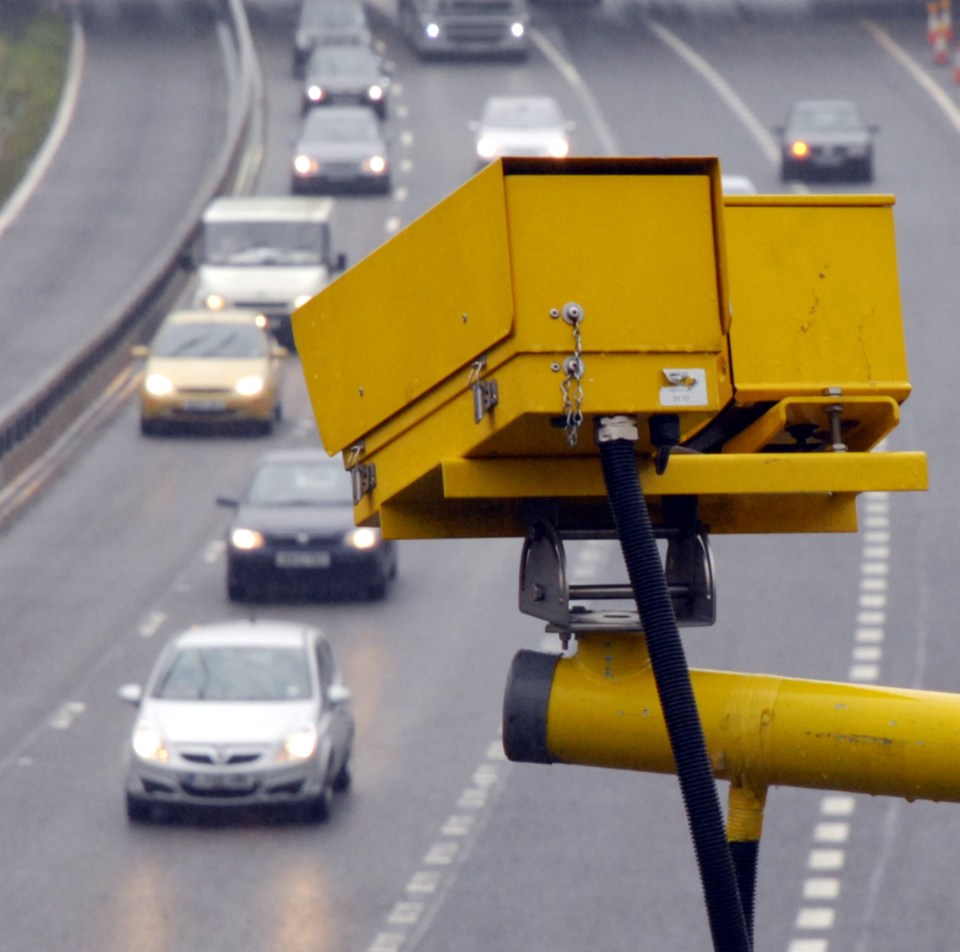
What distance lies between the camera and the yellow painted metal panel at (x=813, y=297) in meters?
5.76

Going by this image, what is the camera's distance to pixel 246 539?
2964 centimetres

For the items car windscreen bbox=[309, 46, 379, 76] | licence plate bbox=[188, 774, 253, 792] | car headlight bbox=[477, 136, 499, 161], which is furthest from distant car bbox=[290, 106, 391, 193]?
licence plate bbox=[188, 774, 253, 792]

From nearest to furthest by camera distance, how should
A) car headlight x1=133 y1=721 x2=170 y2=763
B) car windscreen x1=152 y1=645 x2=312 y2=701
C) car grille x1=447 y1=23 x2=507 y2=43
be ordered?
1. car headlight x1=133 y1=721 x2=170 y2=763
2. car windscreen x1=152 y1=645 x2=312 y2=701
3. car grille x1=447 y1=23 x2=507 y2=43

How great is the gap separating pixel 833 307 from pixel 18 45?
70.1 metres

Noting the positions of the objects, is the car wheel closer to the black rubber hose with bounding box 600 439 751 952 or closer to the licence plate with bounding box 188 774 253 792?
the licence plate with bounding box 188 774 253 792

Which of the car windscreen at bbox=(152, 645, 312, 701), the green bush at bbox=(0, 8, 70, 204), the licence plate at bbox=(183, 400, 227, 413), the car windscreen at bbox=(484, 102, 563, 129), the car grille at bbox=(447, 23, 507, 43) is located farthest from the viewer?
the car grille at bbox=(447, 23, 507, 43)

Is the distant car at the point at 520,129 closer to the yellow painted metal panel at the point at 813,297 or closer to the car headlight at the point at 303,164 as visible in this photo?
the car headlight at the point at 303,164

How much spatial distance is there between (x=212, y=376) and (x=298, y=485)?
749cm

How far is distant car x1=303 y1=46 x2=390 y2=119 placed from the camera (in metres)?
63.8

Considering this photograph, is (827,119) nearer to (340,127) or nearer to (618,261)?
(340,127)

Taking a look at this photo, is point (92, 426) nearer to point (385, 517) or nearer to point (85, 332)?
point (85, 332)

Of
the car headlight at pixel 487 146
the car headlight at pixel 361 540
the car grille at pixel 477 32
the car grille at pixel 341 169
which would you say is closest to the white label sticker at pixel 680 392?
the car headlight at pixel 361 540

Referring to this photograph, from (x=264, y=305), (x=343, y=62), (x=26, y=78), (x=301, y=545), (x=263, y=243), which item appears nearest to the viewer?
(x=301, y=545)

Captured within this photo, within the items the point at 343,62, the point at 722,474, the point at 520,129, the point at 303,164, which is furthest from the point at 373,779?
the point at 343,62
